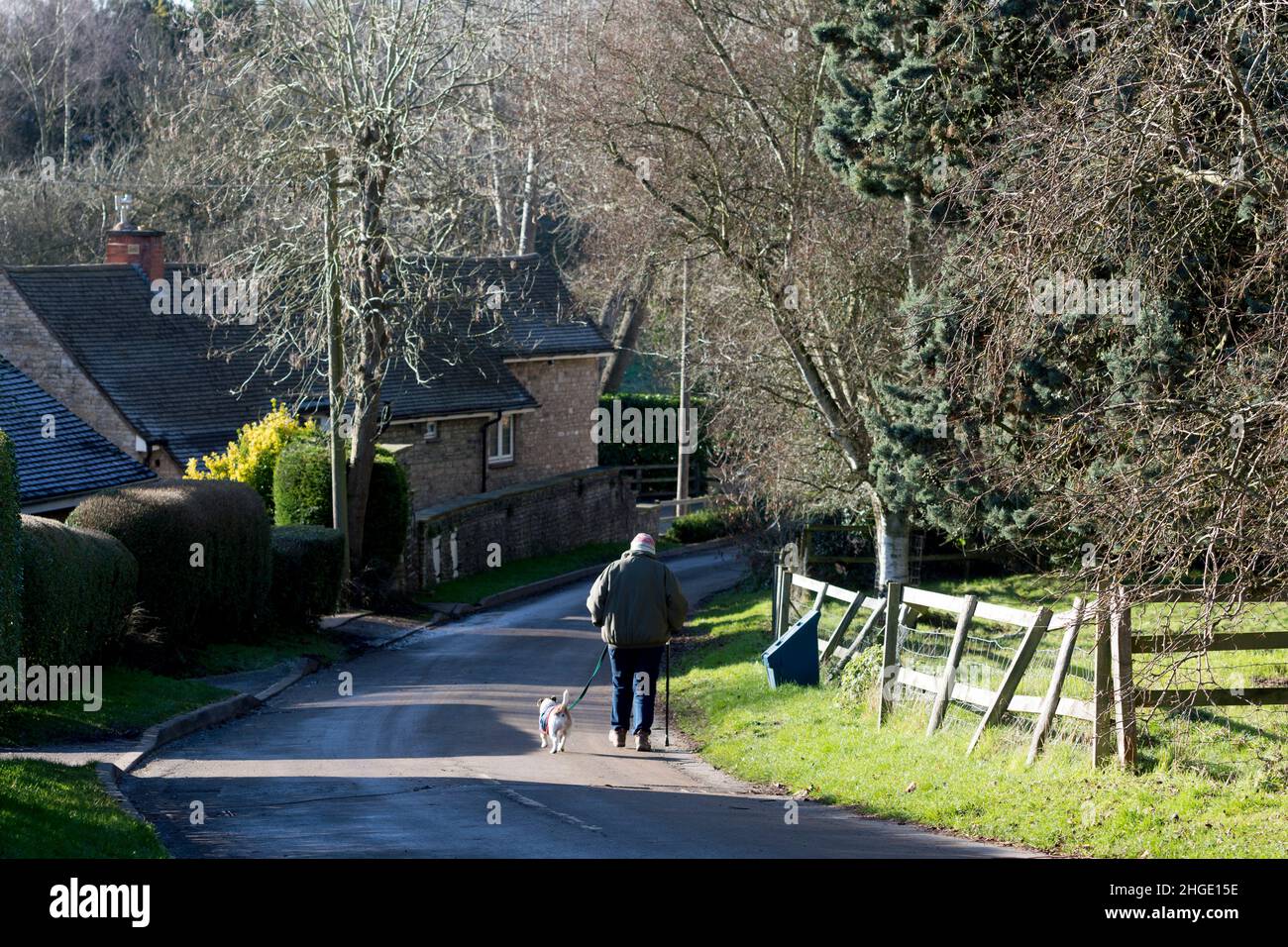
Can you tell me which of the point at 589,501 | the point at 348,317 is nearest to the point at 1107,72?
the point at 348,317

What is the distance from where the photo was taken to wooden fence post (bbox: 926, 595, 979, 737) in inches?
471

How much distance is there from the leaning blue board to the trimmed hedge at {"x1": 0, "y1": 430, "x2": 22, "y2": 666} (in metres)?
7.78

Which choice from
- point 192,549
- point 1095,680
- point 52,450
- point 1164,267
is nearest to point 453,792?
point 1095,680

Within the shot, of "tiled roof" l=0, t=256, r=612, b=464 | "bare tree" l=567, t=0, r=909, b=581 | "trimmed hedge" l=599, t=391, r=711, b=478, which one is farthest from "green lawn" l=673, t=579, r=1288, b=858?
"trimmed hedge" l=599, t=391, r=711, b=478

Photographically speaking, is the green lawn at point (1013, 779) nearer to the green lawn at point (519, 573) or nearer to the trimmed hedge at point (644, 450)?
the green lawn at point (519, 573)

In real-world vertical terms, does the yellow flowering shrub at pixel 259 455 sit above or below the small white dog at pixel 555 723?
above

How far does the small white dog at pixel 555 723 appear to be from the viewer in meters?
13.0

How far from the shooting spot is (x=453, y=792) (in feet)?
35.1

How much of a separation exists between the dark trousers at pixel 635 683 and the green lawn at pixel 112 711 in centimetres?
459

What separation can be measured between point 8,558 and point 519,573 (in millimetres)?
21301
